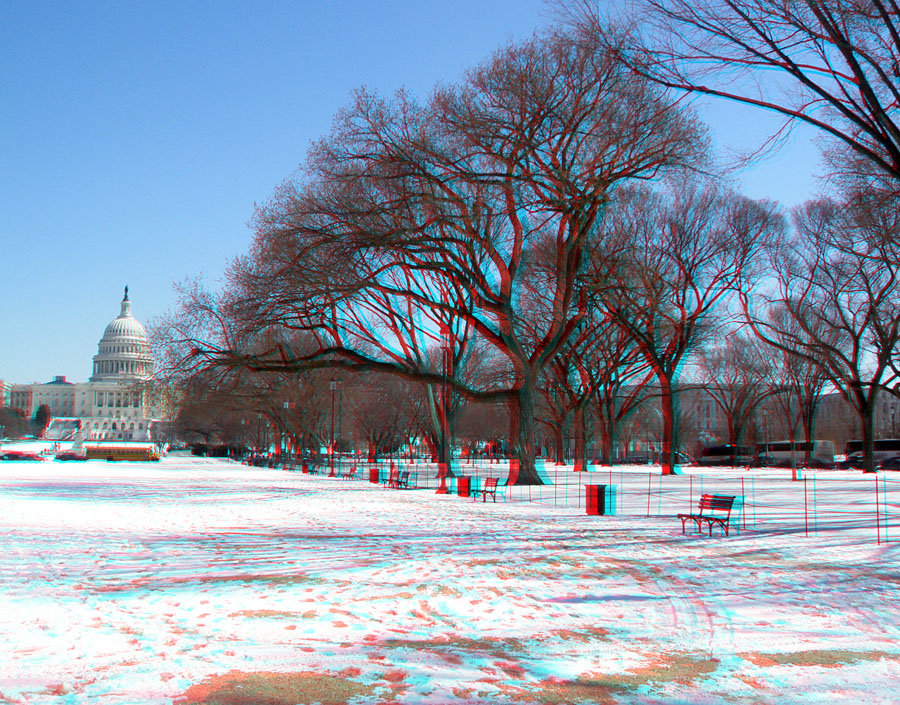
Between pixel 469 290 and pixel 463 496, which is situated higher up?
pixel 469 290

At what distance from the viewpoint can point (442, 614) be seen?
8.20m

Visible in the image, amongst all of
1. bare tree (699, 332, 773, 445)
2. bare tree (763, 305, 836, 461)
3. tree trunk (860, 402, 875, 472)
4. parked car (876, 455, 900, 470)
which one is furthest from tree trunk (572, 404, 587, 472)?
parked car (876, 455, 900, 470)

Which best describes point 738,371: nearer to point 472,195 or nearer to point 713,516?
point 472,195

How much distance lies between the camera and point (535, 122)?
26141mm

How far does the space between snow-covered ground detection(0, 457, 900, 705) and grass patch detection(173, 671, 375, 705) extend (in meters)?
0.02

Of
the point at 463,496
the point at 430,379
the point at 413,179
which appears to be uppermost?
the point at 413,179

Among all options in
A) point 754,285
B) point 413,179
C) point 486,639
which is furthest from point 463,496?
point 754,285

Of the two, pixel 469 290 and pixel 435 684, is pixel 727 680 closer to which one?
pixel 435 684

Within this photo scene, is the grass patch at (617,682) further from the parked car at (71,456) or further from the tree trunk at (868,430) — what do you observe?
the parked car at (71,456)

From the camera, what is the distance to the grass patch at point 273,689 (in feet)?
17.6

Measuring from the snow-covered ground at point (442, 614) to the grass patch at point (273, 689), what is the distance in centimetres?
2

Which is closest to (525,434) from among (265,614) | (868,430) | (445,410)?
(445,410)

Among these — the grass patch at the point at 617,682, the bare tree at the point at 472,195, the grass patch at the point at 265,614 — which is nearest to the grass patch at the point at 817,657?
the grass patch at the point at 617,682

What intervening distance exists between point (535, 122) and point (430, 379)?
12136mm
